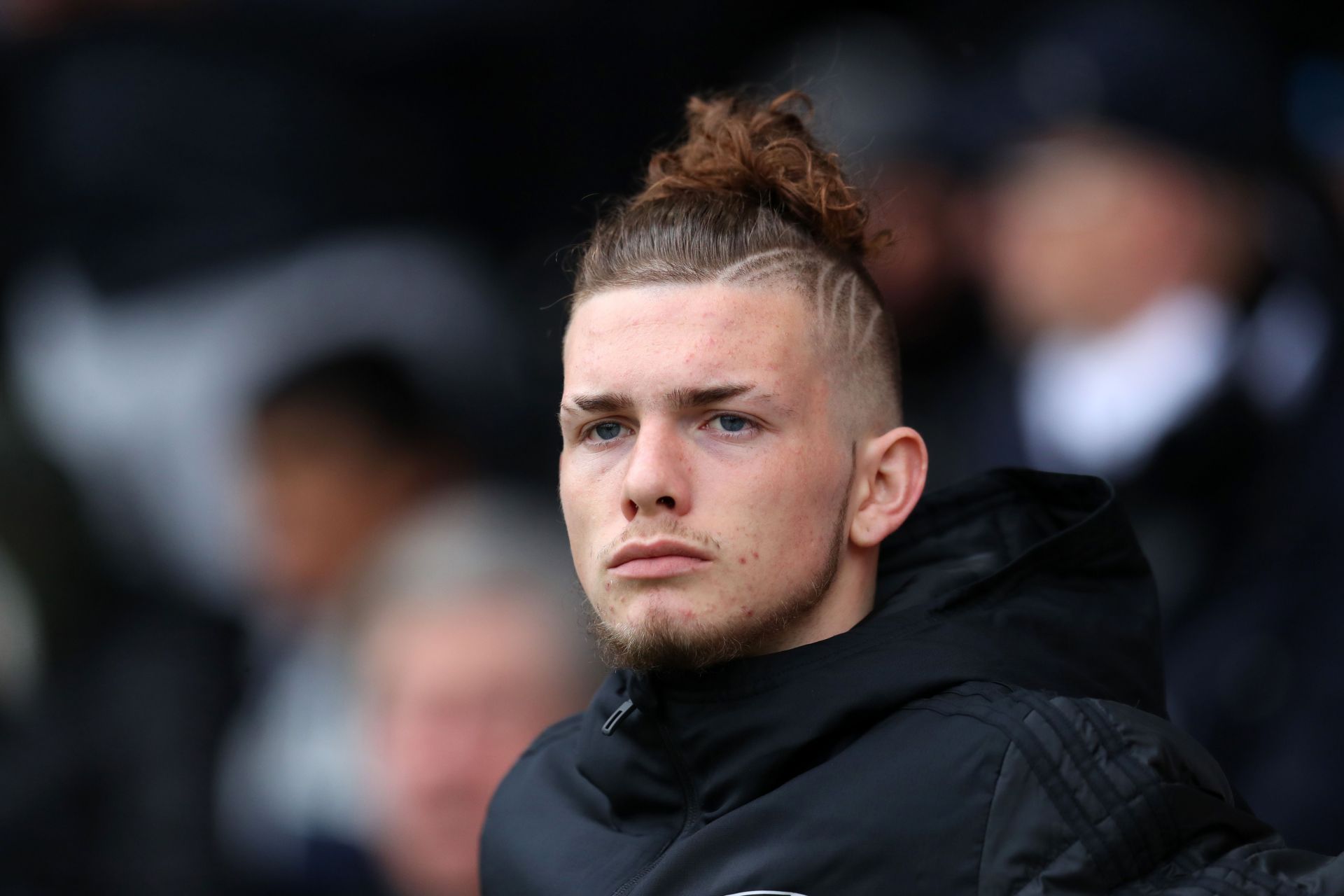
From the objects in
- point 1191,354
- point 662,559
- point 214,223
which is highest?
point 214,223

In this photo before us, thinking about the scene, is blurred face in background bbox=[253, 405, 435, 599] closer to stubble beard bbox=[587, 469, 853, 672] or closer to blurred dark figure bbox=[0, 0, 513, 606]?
blurred dark figure bbox=[0, 0, 513, 606]

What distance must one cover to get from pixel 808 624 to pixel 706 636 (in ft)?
0.60

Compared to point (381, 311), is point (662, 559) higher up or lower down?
lower down

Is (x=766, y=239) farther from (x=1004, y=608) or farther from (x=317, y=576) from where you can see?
(x=317, y=576)

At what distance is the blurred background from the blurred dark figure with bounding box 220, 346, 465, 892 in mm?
14

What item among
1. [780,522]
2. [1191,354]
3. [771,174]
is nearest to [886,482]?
[780,522]

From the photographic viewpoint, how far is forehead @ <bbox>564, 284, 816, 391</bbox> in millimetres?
2092

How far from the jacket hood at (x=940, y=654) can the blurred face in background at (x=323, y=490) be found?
106 inches

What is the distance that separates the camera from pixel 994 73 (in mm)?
4457

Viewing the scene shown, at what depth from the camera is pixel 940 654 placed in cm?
201

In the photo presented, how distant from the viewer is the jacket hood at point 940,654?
6.56 ft

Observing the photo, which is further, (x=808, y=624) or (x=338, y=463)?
(x=338, y=463)

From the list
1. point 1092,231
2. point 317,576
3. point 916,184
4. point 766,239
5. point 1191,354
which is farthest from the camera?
point 317,576

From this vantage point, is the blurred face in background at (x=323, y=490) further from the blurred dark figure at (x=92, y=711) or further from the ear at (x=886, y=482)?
the ear at (x=886, y=482)
